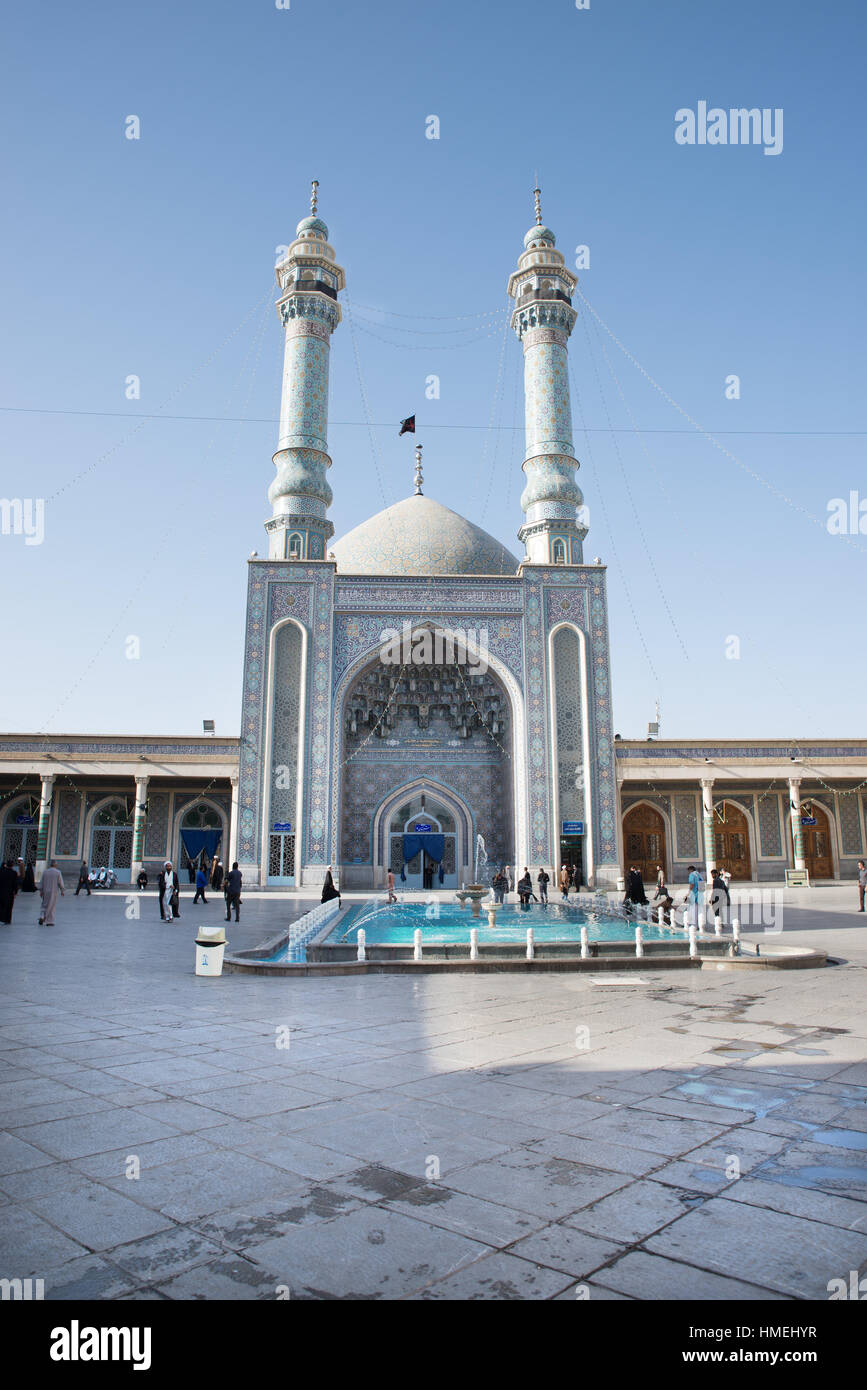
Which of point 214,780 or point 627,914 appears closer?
point 627,914

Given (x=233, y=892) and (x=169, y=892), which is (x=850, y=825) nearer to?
(x=233, y=892)

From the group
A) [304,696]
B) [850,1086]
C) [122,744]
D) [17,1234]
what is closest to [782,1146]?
[850,1086]

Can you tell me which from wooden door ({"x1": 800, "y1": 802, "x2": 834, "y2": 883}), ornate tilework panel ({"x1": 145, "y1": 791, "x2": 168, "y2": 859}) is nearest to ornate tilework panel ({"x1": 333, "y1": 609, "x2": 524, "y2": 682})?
ornate tilework panel ({"x1": 145, "y1": 791, "x2": 168, "y2": 859})

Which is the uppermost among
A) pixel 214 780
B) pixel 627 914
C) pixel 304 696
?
pixel 304 696

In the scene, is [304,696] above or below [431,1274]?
above

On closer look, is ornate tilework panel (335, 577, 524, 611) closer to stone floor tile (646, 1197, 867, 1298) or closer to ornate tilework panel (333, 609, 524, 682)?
ornate tilework panel (333, 609, 524, 682)

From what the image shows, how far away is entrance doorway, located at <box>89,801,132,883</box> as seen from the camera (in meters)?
23.6

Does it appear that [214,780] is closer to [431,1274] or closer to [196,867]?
[196,867]

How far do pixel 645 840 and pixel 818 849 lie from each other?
4.95m
